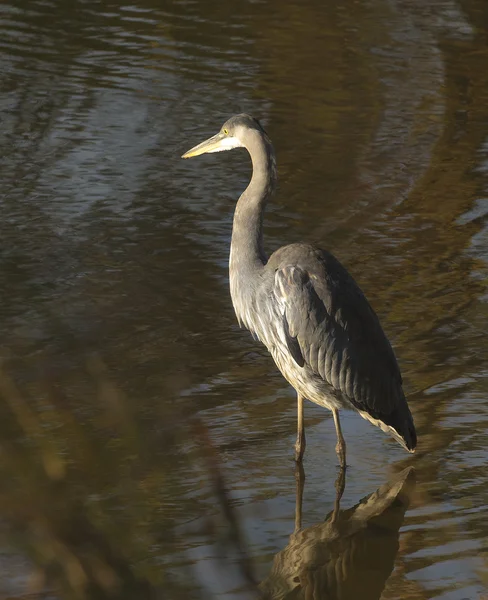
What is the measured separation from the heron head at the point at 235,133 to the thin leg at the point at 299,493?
1695 millimetres

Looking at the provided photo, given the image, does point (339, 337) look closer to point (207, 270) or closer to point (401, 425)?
point (401, 425)

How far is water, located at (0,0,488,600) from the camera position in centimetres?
400

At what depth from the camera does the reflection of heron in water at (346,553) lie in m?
4.90

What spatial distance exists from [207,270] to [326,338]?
261 cm

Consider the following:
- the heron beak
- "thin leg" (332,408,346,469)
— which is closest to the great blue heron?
"thin leg" (332,408,346,469)

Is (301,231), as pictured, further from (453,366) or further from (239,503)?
(239,503)

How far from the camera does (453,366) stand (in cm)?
699

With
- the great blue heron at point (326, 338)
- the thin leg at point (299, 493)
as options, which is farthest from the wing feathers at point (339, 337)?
the thin leg at point (299, 493)

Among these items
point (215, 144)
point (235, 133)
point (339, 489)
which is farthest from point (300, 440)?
point (215, 144)

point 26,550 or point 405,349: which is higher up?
point 26,550

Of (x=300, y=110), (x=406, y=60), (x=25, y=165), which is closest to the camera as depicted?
(x=25, y=165)

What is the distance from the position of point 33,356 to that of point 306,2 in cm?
1034

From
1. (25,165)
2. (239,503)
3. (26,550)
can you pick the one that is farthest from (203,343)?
(26,550)

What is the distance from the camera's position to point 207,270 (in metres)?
8.45
